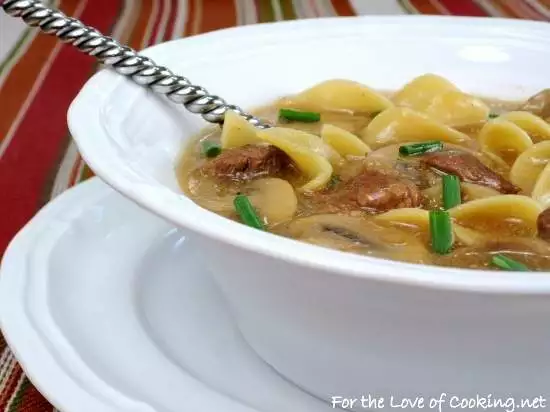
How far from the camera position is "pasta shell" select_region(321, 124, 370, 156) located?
1.94m

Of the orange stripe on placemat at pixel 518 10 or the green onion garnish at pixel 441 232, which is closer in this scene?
the green onion garnish at pixel 441 232

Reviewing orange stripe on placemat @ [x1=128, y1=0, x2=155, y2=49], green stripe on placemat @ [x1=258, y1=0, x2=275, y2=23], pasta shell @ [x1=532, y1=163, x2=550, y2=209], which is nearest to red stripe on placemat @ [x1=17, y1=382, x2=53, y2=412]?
pasta shell @ [x1=532, y1=163, x2=550, y2=209]

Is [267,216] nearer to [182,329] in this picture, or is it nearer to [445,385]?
[182,329]

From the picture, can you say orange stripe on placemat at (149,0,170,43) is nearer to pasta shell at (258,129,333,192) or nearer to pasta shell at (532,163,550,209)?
pasta shell at (258,129,333,192)

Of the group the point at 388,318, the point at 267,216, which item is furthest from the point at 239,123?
the point at 388,318

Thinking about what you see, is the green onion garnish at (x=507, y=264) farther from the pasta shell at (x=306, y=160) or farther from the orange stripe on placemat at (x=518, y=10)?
the orange stripe on placemat at (x=518, y=10)

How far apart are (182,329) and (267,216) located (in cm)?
33

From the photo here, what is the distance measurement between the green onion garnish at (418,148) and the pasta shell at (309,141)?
0.16 meters

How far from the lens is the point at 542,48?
2498 millimetres

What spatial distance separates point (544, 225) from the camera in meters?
1.51

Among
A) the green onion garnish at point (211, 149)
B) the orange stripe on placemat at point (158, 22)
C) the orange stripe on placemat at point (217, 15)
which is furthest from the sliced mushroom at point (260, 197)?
the orange stripe on placemat at point (217, 15)

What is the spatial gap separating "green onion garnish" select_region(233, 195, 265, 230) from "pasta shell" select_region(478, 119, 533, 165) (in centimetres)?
77

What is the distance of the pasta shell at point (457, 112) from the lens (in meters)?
2.23

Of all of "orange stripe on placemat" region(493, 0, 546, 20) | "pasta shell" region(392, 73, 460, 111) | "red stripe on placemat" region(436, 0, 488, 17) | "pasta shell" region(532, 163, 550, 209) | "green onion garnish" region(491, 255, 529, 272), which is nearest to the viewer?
"green onion garnish" region(491, 255, 529, 272)
